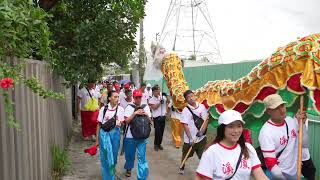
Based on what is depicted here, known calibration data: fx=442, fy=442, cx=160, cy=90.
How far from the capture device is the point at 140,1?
928 cm

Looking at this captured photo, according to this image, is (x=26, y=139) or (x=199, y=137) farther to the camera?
(x=199, y=137)

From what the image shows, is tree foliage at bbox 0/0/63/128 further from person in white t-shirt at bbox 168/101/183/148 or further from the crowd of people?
person in white t-shirt at bbox 168/101/183/148

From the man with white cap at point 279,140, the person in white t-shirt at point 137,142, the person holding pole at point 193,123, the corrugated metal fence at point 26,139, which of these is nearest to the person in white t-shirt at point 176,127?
the person holding pole at point 193,123

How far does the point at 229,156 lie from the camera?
A: 3648 mm

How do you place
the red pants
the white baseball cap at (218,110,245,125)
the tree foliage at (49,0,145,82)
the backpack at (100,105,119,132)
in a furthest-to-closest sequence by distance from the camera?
1. the red pants
2. the tree foliage at (49,0,145,82)
3. the backpack at (100,105,119,132)
4. the white baseball cap at (218,110,245,125)

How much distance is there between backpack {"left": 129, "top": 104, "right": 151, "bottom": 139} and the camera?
297 inches

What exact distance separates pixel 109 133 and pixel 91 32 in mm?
2236

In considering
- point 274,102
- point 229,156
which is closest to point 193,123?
point 274,102

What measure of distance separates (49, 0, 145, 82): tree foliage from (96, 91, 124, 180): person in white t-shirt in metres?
1.54

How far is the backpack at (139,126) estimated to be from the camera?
7551 mm

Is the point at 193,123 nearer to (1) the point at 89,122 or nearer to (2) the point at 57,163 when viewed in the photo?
(2) the point at 57,163

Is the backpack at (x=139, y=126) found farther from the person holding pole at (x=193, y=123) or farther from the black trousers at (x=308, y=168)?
the black trousers at (x=308, y=168)

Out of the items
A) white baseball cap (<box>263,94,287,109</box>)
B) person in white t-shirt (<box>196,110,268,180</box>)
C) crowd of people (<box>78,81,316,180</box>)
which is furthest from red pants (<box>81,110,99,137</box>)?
person in white t-shirt (<box>196,110,268,180</box>)

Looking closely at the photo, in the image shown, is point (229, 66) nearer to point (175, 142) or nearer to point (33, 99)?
point (175, 142)
